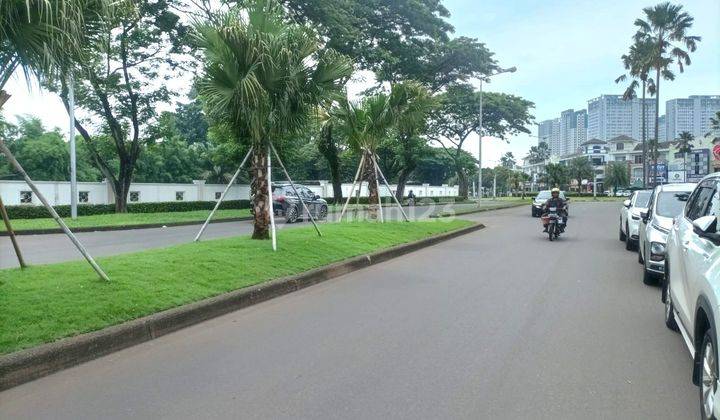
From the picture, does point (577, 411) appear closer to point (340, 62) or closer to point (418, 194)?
point (340, 62)

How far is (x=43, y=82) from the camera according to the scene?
625 centimetres

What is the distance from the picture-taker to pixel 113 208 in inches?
1067

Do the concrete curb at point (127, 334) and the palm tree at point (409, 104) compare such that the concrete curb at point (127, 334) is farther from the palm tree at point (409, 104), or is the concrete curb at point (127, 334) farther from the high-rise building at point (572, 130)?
the high-rise building at point (572, 130)

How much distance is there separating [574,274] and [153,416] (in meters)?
8.46

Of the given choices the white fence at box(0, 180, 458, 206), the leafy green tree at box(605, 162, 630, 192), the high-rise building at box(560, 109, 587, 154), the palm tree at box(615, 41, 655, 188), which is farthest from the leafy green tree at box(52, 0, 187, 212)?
the high-rise building at box(560, 109, 587, 154)

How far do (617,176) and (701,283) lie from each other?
102790mm

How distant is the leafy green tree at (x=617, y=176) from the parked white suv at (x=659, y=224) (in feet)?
302

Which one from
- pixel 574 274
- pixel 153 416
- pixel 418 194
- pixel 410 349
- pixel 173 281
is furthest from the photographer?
pixel 418 194

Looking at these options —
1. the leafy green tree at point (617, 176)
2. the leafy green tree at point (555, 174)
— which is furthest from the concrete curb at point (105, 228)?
the leafy green tree at point (617, 176)

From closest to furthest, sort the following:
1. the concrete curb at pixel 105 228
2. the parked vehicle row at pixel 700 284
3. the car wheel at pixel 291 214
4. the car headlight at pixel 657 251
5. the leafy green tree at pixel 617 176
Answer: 1. the parked vehicle row at pixel 700 284
2. the car headlight at pixel 657 251
3. the concrete curb at pixel 105 228
4. the car wheel at pixel 291 214
5. the leafy green tree at pixel 617 176

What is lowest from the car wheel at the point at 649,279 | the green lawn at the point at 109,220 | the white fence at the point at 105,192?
the car wheel at the point at 649,279

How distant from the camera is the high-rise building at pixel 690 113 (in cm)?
10581

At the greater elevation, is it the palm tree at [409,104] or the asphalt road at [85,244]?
the palm tree at [409,104]

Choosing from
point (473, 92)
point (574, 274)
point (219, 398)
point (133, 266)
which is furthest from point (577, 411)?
point (473, 92)
